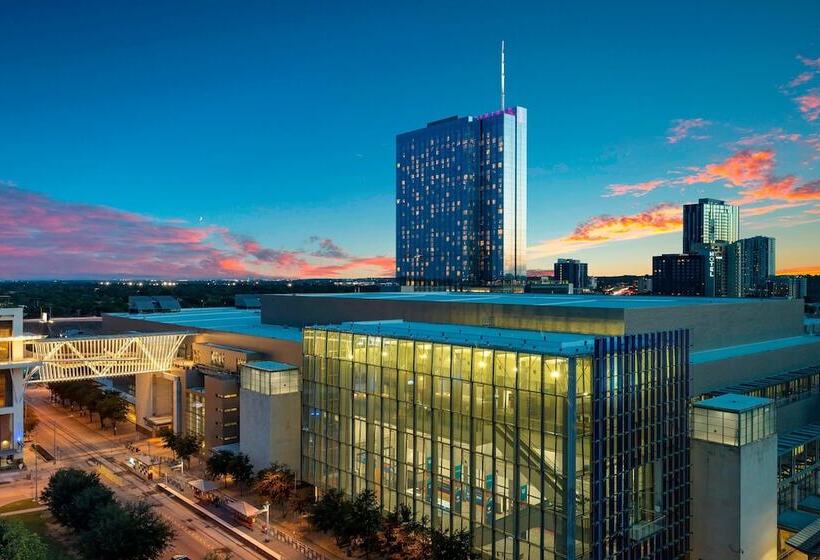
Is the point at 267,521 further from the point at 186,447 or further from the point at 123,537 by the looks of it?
the point at 186,447

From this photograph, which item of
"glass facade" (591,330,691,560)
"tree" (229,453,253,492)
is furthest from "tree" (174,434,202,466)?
"glass facade" (591,330,691,560)

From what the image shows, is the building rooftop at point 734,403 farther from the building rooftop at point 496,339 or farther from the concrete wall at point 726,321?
the concrete wall at point 726,321

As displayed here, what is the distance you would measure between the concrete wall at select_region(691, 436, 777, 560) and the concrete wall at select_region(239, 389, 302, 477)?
33427 millimetres

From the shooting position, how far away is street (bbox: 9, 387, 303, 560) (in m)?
45.3

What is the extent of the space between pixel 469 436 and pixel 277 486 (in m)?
18.8

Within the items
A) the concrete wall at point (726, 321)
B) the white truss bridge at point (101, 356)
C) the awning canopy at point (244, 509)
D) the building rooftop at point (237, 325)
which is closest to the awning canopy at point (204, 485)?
the awning canopy at point (244, 509)

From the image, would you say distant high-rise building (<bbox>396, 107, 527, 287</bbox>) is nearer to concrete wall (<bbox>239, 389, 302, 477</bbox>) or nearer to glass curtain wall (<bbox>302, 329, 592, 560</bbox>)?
concrete wall (<bbox>239, 389, 302, 477</bbox>)

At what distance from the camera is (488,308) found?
196 feet

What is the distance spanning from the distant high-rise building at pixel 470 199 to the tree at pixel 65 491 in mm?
138749

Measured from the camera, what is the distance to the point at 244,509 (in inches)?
1898

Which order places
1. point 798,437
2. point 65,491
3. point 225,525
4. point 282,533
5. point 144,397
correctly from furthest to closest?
point 144,397 → point 798,437 → point 225,525 → point 282,533 → point 65,491

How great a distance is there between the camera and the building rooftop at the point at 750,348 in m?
50.7

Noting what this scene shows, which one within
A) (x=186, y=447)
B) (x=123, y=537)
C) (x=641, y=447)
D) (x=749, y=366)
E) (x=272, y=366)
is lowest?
(x=186, y=447)

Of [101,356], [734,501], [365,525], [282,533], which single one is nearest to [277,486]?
[282,533]
